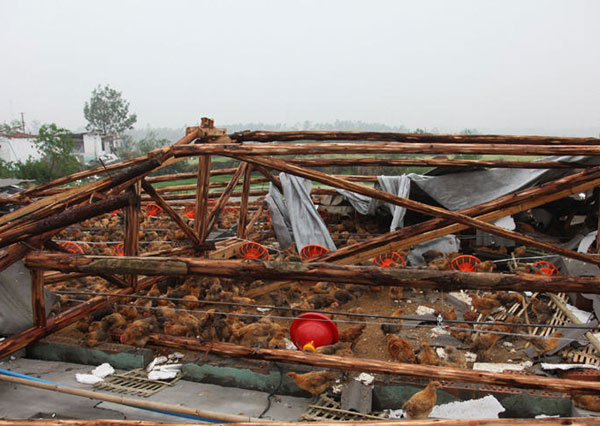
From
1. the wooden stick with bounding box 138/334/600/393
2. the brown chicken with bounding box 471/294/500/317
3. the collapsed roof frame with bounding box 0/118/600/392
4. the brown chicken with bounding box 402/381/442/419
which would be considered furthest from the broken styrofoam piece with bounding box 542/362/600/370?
the brown chicken with bounding box 402/381/442/419

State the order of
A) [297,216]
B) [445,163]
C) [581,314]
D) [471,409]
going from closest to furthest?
[471,409]
[581,314]
[445,163]
[297,216]

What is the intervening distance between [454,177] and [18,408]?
7.32 meters

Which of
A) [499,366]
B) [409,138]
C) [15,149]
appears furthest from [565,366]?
[15,149]

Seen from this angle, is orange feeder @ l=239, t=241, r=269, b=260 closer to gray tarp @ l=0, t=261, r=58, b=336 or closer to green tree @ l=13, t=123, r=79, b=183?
gray tarp @ l=0, t=261, r=58, b=336

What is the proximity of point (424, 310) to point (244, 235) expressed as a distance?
338 centimetres

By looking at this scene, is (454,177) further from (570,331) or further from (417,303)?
(570,331)

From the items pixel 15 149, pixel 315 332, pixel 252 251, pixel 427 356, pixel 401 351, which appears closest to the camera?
pixel 427 356

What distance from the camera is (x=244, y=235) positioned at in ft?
26.0

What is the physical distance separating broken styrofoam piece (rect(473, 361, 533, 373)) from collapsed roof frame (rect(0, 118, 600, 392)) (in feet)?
2.80

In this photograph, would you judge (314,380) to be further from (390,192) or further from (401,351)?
(390,192)

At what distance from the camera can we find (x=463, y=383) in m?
3.74

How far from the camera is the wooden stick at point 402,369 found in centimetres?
345

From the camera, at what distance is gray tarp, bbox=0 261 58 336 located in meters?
4.38

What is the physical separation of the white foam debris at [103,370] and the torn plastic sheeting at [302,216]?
406 cm
